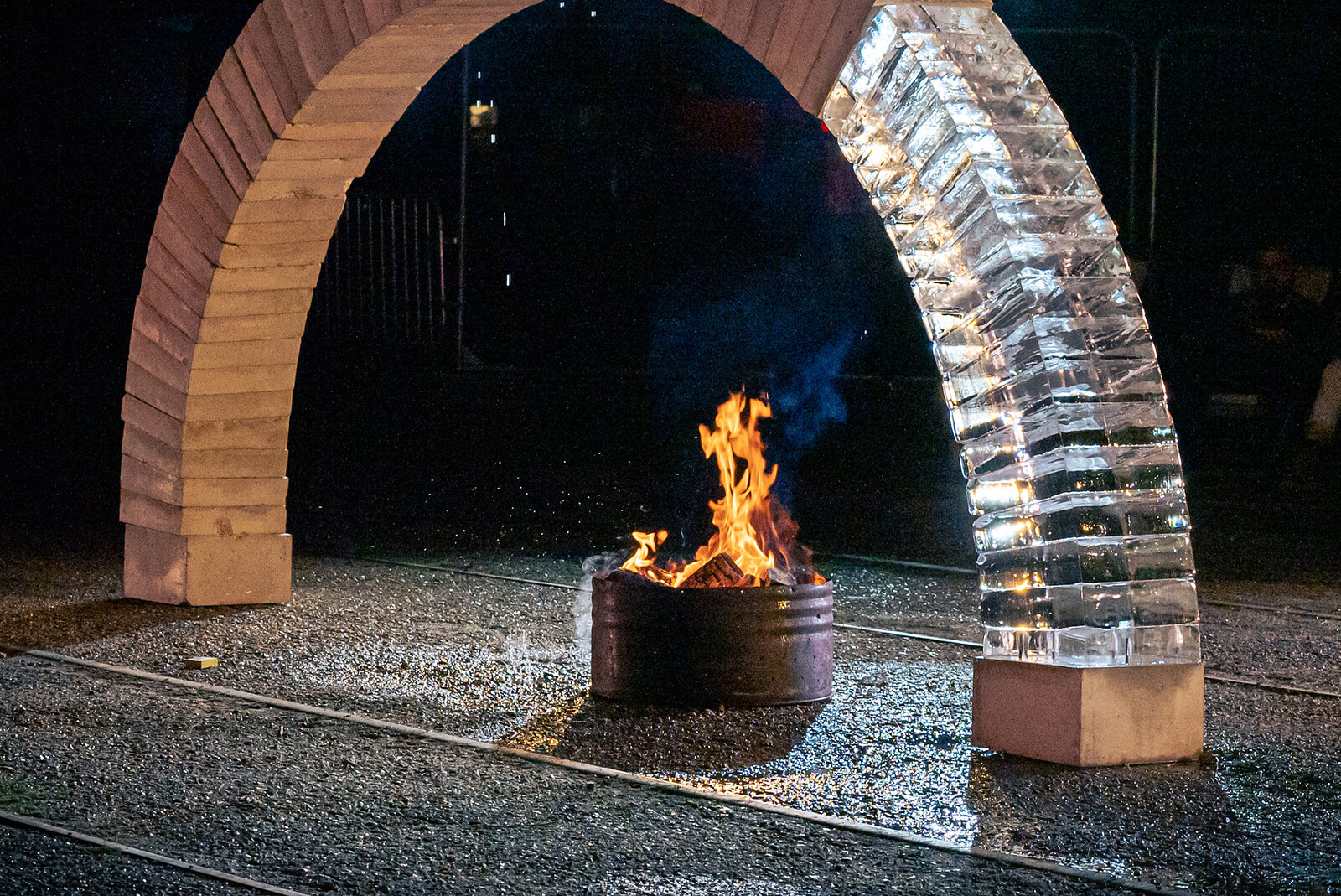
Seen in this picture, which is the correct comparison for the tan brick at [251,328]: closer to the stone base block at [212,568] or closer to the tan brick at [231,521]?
the tan brick at [231,521]

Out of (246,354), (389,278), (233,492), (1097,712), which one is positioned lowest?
(1097,712)

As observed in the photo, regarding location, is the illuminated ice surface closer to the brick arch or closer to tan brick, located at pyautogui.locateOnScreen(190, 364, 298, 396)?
the brick arch

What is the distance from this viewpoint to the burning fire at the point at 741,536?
5798 mm

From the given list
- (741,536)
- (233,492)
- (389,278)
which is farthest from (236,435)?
(389,278)

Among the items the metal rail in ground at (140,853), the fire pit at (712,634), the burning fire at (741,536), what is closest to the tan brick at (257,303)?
the burning fire at (741,536)

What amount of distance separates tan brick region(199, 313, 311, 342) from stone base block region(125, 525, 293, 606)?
101 cm

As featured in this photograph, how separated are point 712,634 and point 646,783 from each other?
0.95m

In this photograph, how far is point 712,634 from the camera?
5.57 meters

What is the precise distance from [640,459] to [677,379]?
3140 mm

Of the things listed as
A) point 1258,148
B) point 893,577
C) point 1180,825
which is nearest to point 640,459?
point 893,577

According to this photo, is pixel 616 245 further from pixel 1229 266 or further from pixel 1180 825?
pixel 1180 825

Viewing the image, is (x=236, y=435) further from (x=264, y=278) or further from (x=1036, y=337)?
(x=1036, y=337)

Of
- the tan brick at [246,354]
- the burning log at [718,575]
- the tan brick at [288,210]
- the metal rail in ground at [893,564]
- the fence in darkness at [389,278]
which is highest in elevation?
the fence in darkness at [389,278]

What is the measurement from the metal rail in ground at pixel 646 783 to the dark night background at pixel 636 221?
831 centimetres
